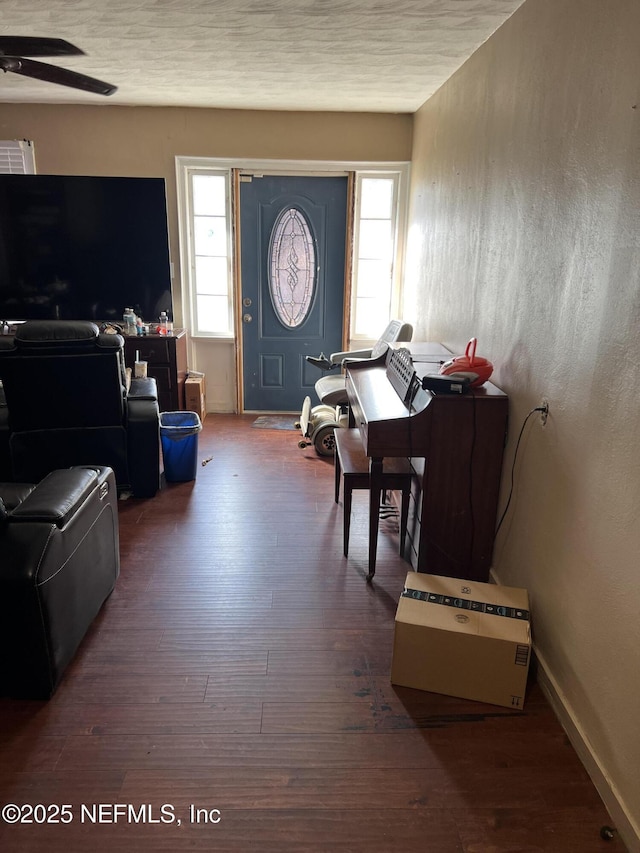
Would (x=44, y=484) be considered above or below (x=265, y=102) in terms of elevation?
below

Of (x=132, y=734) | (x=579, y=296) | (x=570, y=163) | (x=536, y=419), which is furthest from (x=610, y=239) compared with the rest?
(x=132, y=734)

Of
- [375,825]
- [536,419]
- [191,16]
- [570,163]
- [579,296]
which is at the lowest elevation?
[375,825]

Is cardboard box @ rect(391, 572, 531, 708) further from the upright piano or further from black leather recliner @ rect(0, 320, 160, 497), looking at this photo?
black leather recliner @ rect(0, 320, 160, 497)

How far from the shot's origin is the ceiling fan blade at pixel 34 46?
242cm

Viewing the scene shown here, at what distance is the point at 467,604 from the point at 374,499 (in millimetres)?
665

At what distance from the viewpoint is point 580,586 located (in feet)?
5.91

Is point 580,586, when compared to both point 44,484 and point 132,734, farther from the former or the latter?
point 44,484

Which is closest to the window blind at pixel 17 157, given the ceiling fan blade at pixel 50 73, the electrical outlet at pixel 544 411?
the ceiling fan blade at pixel 50 73

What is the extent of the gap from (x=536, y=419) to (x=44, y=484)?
182 centimetres

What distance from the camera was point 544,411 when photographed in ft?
6.84

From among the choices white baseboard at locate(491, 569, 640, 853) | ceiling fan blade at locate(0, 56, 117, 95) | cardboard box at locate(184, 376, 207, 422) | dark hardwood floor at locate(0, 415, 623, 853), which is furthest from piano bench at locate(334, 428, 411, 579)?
ceiling fan blade at locate(0, 56, 117, 95)

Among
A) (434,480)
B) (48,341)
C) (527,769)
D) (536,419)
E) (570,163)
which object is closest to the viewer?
(527,769)

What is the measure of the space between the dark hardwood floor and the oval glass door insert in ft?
9.56

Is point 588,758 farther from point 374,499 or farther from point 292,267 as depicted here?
point 292,267
